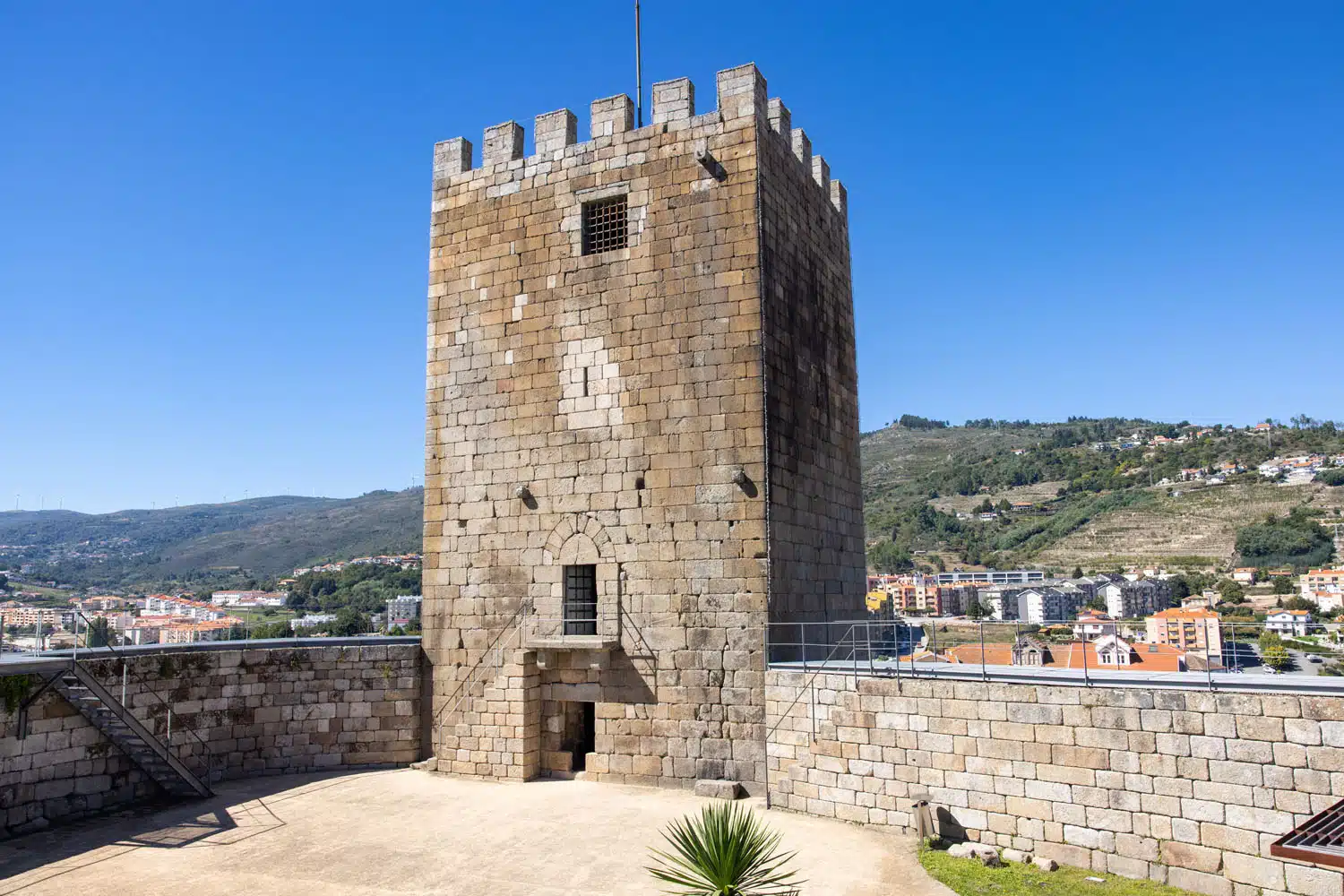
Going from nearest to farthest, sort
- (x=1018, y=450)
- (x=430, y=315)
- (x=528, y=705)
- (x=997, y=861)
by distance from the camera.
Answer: (x=997, y=861), (x=528, y=705), (x=430, y=315), (x=1018, y=450)

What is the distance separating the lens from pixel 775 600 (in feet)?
42.5

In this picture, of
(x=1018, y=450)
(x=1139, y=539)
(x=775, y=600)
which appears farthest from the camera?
(x=1018, y=450)

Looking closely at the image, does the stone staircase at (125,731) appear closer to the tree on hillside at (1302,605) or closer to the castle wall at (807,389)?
the castle wall at (807,389)

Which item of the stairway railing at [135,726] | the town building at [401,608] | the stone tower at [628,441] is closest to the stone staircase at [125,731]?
the stairway railing at [135,726]

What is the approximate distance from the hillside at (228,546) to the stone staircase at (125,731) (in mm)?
119273

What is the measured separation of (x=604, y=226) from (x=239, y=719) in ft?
34.0

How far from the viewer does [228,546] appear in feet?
533

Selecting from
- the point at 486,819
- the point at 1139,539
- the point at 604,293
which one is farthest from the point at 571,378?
the point at 1139,539

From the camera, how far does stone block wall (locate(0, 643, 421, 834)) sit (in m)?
11.9

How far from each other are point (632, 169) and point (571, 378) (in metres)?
3.69

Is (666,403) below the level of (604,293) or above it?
below

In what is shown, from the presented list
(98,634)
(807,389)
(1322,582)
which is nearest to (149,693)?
(98,634)

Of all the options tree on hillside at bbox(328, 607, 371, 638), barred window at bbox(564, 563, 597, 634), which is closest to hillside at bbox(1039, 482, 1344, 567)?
tree on hillside at bbox(328, 607, 371, 638)

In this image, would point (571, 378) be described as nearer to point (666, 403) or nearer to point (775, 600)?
point (666, 403)
